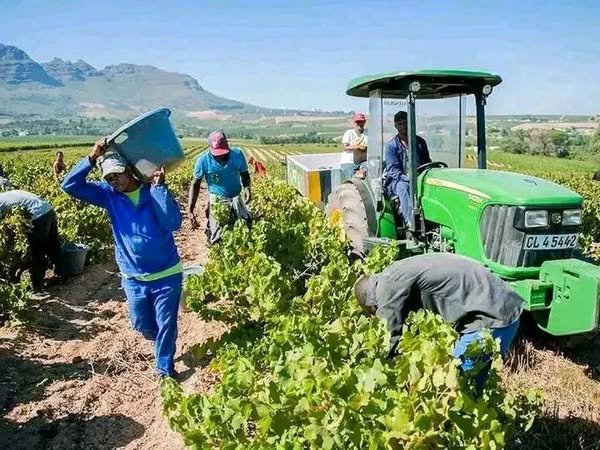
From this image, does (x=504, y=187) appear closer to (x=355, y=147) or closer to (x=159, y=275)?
(x=159, y=275)

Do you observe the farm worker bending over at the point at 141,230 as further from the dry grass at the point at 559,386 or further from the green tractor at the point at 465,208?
the dry grass at the point at 559,386

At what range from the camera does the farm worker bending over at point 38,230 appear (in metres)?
7.00

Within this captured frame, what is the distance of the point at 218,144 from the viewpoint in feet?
22.0

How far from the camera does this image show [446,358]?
2.59 metres

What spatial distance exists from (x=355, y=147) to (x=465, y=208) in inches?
115

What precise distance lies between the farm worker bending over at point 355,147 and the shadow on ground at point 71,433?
168 inches

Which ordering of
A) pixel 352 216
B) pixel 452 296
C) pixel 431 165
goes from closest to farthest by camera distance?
1. pixel 452 296
2. pixel 431 165
3. pixel 352 216

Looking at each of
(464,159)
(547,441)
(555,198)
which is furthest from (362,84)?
(547,441)

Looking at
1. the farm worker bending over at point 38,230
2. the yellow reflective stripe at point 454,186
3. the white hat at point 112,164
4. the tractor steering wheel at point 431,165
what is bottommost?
the farm worker bending over at point 38,230

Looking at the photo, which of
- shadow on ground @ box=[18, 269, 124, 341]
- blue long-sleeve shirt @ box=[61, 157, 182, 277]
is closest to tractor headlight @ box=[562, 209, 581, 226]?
blue long-sleeve shirt @ box=[61, 157, 182, 277]

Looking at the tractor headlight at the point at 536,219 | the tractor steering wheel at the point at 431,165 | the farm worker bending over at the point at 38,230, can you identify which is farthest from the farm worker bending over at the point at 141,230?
the farm worker bending over at the point at 38,230

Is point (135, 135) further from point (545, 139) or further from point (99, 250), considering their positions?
point (545, 139)

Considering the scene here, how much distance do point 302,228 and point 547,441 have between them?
12.0ft

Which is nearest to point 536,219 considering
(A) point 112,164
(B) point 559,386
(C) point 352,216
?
(B) point 559,386
